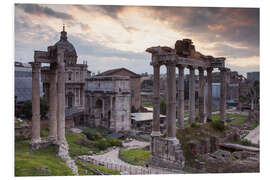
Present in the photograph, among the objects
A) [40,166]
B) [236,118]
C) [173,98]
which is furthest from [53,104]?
[236,118]

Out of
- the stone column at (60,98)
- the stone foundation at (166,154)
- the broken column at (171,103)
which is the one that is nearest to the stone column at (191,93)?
the broken column at (171,103)

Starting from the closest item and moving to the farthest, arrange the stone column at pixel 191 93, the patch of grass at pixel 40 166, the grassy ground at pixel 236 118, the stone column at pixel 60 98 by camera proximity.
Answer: the patch of grass at pixel 40 166 → the stone column at pixel 60 98 → the stone column at pixel 191 93 → the grassy ground at pixel 236 118

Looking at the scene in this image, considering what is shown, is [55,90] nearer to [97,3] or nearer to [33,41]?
[33,41]

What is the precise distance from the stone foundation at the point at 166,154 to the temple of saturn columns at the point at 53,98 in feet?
20.1

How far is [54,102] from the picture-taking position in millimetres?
18281

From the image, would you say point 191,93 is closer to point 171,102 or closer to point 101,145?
point 171,102

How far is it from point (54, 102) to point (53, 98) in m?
0.30

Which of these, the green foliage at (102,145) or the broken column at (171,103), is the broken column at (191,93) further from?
the green foliage at (102,145)

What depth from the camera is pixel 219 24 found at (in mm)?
17516

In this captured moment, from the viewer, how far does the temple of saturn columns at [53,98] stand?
1731cm

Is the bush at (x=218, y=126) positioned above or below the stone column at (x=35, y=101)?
below

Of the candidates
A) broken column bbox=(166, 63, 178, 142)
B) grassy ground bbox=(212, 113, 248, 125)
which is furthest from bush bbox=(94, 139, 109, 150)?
grassy ground bbox=(212, 113, 248, 125)

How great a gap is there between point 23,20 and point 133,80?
1677 inches
